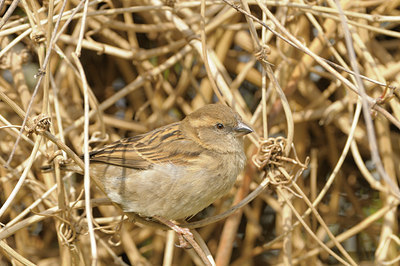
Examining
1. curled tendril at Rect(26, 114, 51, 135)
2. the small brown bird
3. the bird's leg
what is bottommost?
the bird's leg

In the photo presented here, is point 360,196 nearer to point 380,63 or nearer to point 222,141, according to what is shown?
point 380,63

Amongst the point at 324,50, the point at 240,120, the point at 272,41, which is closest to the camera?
the point at 240,120

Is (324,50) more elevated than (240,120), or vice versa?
(324,50)

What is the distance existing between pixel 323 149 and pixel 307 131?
0.14m

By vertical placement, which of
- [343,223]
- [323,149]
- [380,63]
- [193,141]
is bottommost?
[343,223]

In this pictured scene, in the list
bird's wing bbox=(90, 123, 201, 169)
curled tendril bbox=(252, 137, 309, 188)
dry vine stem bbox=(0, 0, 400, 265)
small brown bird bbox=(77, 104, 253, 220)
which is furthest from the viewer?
dry vine stem bbox=(0, 0, 400, 265)

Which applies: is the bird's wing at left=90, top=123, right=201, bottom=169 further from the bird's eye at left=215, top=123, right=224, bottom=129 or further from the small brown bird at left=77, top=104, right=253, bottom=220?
the bird's eye at left=215, top=123, right=224, bottom=129

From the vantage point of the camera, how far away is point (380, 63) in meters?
2.76

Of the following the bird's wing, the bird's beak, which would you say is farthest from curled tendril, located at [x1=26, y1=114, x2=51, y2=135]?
the bird's beak

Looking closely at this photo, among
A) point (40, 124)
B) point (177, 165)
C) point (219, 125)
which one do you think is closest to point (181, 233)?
point (177, 165)

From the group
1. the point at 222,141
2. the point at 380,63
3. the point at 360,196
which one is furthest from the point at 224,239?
the point at 380,63

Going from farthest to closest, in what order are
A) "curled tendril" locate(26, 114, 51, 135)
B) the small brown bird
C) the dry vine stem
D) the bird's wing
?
1. the dry vine stem
2. the bird's wing
3. the small brown bird
4. "curled tendril" locate(26, 114, 51, 135)

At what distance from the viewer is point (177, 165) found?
2195 millimetres

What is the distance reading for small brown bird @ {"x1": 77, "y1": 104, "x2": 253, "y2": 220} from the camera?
2.11m
